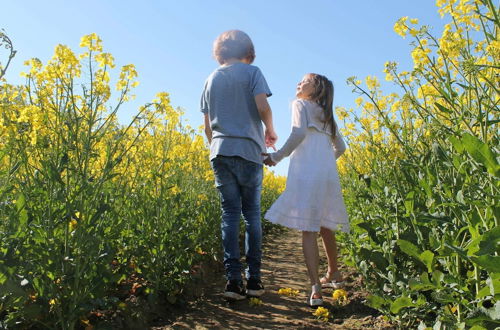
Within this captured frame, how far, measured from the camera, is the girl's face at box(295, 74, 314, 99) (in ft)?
10.9

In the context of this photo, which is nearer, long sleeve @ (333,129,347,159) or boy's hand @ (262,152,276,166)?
boy's hand @ (262,152,276,166)

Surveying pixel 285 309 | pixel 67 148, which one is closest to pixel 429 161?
pixel 285 309

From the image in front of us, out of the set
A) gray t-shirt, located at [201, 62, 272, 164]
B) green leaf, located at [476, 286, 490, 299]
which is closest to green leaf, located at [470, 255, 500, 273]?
green leaf, located at [476, 286, 490, 299]

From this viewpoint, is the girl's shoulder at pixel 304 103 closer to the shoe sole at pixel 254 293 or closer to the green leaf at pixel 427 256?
the shoe sole at pixel 254 293

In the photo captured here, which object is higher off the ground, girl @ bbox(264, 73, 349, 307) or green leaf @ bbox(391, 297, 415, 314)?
girl @ bbox(264, 73, 349, 307)

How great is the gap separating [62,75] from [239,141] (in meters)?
1.18

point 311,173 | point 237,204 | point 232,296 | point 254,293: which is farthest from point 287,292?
point 311,173

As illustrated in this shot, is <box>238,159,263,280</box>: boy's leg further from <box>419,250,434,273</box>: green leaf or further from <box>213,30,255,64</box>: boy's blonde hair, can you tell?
<box>419,250,434,273</box>: green leaf

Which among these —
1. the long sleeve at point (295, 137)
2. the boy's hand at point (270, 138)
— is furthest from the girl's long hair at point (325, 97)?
the boy's hand at point (270, 138)

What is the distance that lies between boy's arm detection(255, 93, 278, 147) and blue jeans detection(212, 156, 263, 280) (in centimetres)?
26

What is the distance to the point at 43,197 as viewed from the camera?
2.38 m

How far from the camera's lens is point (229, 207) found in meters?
3.10

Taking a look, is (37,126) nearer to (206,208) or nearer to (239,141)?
(239,141)

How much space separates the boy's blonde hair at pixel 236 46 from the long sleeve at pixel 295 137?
54cm
